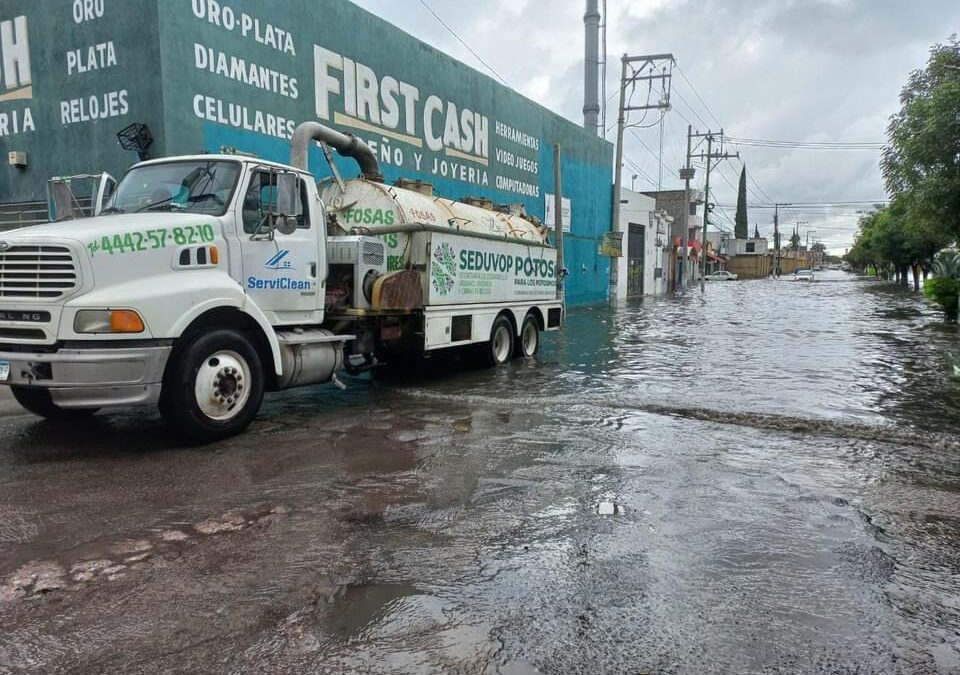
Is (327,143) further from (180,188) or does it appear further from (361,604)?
(361,604)

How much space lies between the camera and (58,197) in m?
7.63

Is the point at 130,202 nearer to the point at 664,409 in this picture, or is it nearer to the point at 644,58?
the point at 664,409

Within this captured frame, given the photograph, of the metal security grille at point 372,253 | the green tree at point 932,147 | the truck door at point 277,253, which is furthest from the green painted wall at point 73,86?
the green tree at point 932,147

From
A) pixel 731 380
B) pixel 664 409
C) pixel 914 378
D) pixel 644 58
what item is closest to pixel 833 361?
pixel 914 378

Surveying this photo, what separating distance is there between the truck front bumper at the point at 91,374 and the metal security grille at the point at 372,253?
335 centimetres

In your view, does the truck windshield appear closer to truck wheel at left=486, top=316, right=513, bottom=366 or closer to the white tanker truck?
the white tanker truck

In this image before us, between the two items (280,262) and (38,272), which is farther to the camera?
(280,262)

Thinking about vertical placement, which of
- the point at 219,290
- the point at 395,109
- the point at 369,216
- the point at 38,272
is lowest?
the point at 219,290

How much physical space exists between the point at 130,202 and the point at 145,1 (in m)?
7.31

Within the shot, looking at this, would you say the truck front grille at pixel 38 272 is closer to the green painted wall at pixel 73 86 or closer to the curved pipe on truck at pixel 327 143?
the curved pipe on truck at pixel 327 143

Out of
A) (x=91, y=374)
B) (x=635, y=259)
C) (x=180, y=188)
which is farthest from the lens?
(x=635, y=259)

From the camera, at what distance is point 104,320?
5883 millimetres

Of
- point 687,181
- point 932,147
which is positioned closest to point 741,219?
point 687,181

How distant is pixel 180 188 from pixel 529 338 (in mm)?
7770
